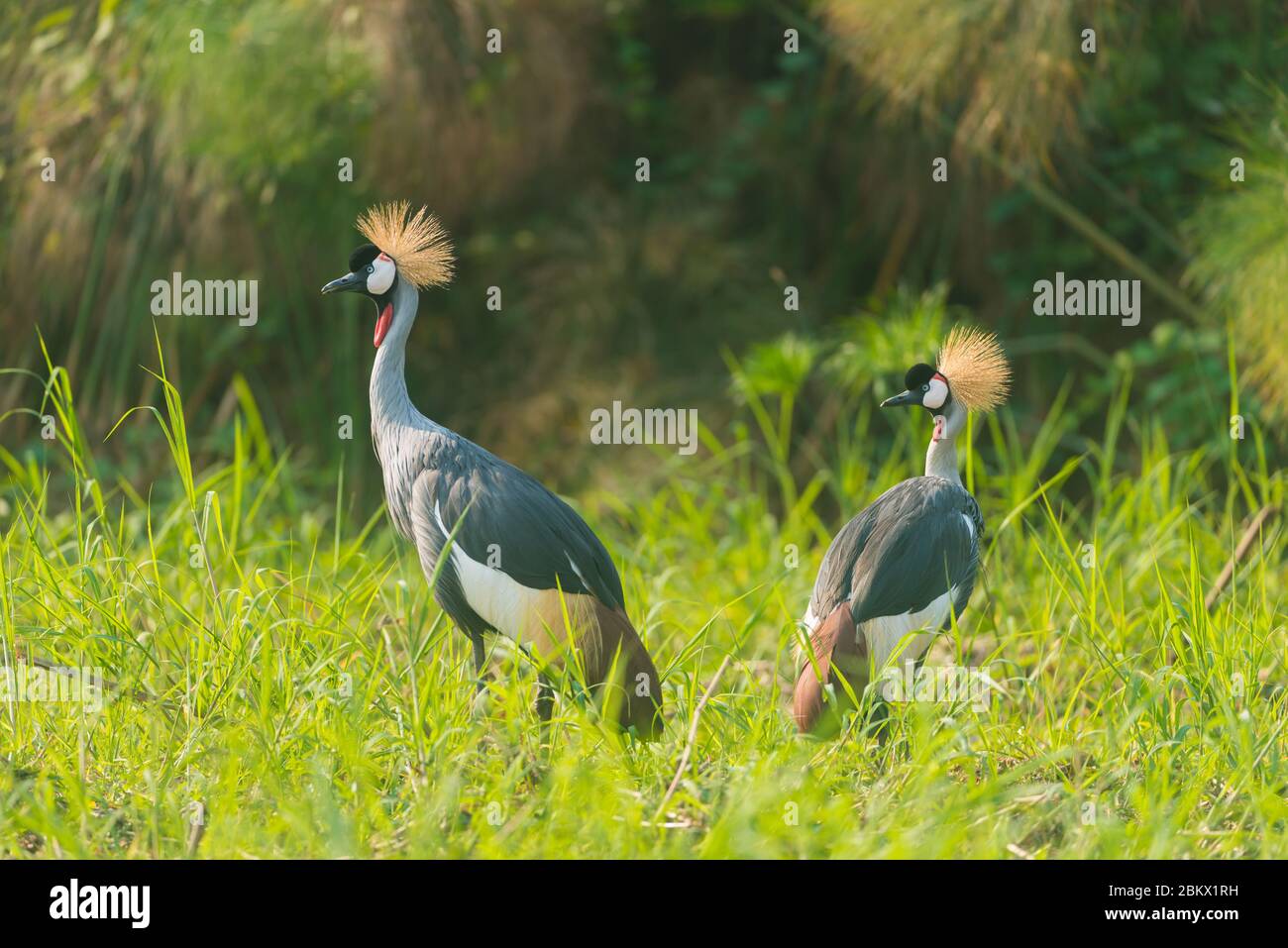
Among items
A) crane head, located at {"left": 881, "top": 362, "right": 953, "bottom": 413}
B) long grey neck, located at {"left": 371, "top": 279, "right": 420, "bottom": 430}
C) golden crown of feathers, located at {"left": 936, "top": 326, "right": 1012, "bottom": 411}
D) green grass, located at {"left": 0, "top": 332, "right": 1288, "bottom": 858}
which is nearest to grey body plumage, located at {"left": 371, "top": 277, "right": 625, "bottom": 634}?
long grey neck, located at {"left": 371, "top": 279, "right": 420, "bottom": 430}

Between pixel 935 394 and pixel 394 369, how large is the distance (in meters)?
1.20


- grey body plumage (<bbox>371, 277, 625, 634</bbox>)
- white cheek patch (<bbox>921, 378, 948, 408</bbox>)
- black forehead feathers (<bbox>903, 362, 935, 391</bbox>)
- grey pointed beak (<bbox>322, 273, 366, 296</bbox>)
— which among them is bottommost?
grey body plumage (<bbox>371, 277, 625, 634</bbox>)

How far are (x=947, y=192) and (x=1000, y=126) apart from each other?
1016 mm

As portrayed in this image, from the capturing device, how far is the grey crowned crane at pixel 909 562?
9.74 ft

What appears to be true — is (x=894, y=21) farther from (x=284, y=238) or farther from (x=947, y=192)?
(x=284, y=238)

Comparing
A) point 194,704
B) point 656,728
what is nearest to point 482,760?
point 656,728

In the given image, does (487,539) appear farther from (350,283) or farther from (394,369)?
(350,283)

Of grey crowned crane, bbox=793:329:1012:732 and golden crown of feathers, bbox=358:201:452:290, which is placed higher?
golden crown of feathers, bbox=358:201:452:290

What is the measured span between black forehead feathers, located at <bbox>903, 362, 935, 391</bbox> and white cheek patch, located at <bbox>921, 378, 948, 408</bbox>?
19 mm

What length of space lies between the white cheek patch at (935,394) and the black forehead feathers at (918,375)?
0.02 metres

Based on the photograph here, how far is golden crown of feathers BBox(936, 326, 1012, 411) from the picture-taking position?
10.3ft

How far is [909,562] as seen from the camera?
3.03 meters

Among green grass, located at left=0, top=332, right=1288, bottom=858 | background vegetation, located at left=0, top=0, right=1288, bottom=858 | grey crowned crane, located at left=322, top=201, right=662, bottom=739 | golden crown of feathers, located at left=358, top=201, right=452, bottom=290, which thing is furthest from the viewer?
golden crown of feathers, located at left=358, top=201, right=452, bottom=290

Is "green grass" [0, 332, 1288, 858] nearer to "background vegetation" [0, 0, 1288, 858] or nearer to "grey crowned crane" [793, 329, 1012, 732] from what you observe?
"background vegetation" [0, 0, 1288, 858]
